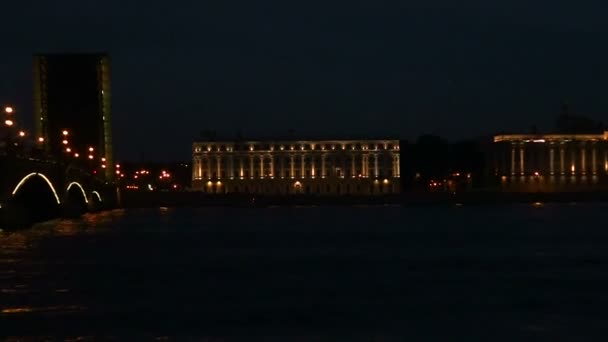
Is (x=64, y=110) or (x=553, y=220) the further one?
(x=64, y=110)

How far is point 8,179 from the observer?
37000 millimetres

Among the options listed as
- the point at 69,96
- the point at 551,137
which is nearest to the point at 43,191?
the point at 69,96

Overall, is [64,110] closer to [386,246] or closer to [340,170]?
[386,246]

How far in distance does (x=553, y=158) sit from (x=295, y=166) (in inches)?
975

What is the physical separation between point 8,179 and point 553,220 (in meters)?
23.3

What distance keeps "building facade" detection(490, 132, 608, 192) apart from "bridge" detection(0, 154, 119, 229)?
50518mm

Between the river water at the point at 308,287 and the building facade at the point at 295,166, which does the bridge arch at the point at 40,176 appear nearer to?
the river water at the point at 308,287

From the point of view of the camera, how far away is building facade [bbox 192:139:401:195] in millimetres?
114375

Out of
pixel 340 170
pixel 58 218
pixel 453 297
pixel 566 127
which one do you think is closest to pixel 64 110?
pixel 58 218

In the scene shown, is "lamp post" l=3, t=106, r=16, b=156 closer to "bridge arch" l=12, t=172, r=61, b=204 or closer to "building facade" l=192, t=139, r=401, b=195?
"bridge arch" l=12, t=172, r=61, b=204

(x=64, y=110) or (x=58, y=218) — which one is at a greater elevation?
(x=64, y=110)

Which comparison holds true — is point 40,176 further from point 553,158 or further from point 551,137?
point 551,137

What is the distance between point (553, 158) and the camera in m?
113

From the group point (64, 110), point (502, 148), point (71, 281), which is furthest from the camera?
point (502, 148)
